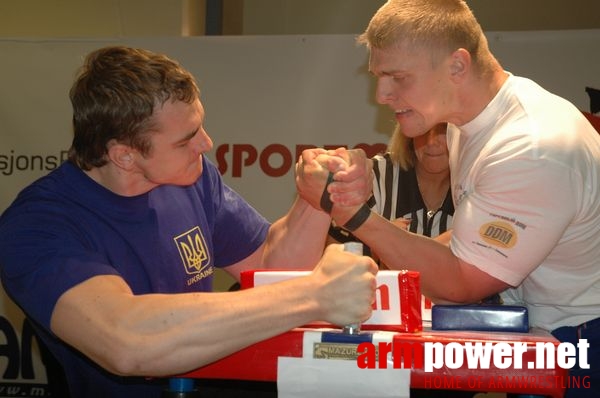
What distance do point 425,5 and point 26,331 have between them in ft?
10.0

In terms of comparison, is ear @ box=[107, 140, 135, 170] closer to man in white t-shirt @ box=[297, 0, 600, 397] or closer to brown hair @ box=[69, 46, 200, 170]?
brown hair @ box=[69, 46, 200, 170]

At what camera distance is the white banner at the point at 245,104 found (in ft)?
14.2

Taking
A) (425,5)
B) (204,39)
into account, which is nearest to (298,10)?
(204,39)

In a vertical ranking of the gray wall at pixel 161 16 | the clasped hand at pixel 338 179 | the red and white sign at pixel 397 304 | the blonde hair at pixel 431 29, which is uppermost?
the gray wall at pixel 161 16

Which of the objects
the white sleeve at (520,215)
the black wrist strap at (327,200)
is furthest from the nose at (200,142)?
the white sleeve at (520,215)

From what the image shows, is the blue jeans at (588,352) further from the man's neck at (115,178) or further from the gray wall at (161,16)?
the gray wall at (161,16)

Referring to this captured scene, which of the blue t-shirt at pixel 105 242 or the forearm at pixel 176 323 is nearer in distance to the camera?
the forearm at pixel 176 323

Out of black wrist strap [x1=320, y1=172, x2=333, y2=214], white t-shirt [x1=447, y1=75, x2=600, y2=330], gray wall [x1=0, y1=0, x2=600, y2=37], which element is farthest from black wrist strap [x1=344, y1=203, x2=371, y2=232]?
gray wall [x1=0, y1=0, x2=600, y2=37]

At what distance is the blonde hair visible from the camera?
2297mm

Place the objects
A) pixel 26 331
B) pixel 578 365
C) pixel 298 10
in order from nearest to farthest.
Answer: pixel 578 365
pixel 26 331
pixel 298 10

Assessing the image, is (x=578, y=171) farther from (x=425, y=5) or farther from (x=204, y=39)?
(x=204, y=39)

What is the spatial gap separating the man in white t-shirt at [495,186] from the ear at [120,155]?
0.56m

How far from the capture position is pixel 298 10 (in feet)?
18.5

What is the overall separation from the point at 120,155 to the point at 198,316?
0.75 m
